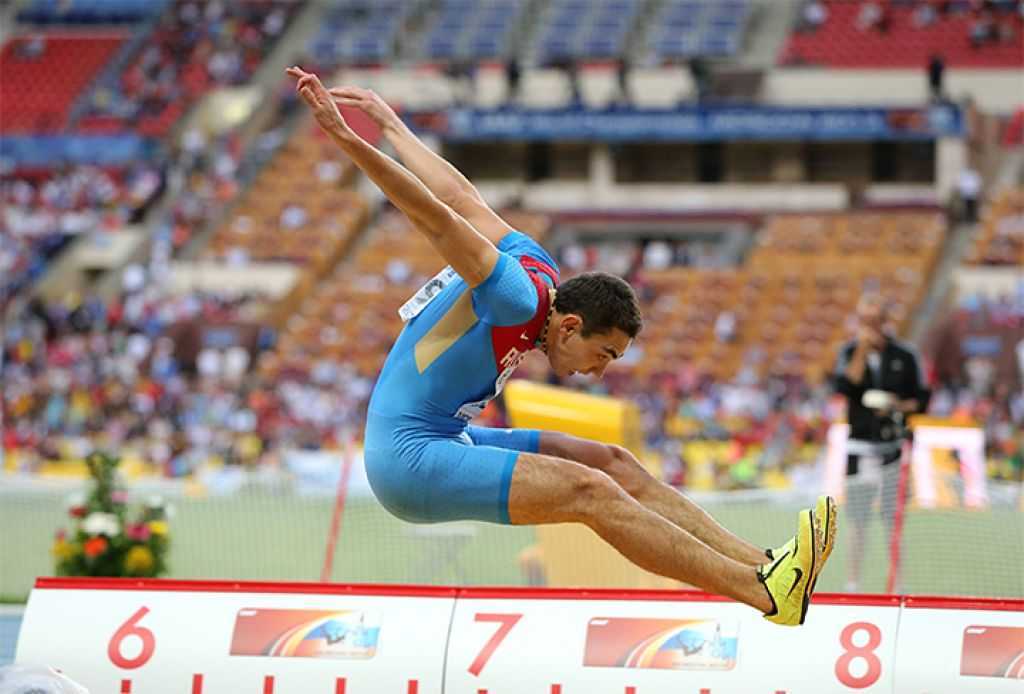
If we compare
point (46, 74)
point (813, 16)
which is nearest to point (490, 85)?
point (813, 16)

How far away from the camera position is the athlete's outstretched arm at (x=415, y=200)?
6.31m

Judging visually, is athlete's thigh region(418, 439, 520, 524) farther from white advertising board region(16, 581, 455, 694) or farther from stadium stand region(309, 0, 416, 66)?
stadium stand region(309, 0, 416, 66)

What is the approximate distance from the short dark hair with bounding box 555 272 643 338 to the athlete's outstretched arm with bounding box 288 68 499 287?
1.28ft

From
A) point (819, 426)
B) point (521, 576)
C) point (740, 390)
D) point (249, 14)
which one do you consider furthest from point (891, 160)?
point (521, 576)

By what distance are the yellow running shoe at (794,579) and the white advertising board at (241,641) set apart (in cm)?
153

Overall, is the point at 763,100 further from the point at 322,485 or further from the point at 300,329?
the point at 322,485

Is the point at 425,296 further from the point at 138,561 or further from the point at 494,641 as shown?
the point at 138,561

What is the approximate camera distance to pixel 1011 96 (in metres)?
34.6

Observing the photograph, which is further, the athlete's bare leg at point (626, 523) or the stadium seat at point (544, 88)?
the stadium seat at point (544, 88)

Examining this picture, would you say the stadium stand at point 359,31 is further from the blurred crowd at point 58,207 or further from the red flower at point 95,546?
the red flower at point 95,546

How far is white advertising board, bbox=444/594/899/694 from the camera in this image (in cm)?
721

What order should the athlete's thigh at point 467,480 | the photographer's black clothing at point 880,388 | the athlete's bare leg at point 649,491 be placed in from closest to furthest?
1. the athlete's thigh at point 467,480
2. the athlete's bare leg at point 649,491
3. the photographer's black clothing at point 880,388

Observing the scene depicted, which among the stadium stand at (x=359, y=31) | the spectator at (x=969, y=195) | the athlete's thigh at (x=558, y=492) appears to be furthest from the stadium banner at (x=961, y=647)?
the stadium stand at (x=359, y=31)

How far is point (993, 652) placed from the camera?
711 cm
